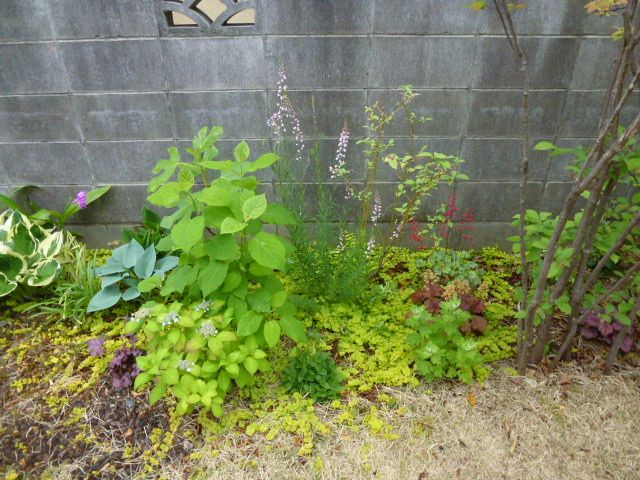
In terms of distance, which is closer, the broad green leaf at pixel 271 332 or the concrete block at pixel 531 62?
the broad green leaf at pixel 271 332

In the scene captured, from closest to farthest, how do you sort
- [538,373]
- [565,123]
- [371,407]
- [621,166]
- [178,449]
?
1. [621,166]
2. [178,449]
3. [371,407]
4. [538,373]
5. [565,123]

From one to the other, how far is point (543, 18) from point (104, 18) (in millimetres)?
2447

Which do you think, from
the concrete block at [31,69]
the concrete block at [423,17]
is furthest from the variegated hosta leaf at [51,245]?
the concrete block at [423,17]

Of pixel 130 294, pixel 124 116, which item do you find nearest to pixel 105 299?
pixel 130 294

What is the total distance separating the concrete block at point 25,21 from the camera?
7.54ft

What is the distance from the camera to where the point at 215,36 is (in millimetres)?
2338

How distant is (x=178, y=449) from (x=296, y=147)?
178cm

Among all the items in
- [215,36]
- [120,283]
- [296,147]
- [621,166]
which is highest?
[215,36]

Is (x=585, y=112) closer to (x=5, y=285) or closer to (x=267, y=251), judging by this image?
(x=267, y=251)

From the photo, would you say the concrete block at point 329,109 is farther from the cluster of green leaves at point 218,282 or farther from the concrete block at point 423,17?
the cluster of green leaves at point 218,282

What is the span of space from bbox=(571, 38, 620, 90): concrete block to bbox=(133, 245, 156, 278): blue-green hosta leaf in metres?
2.67

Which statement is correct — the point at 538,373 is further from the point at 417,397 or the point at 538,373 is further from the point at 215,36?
the point at 215,36

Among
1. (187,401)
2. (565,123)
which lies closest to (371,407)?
(187,401)

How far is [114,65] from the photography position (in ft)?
7.96
